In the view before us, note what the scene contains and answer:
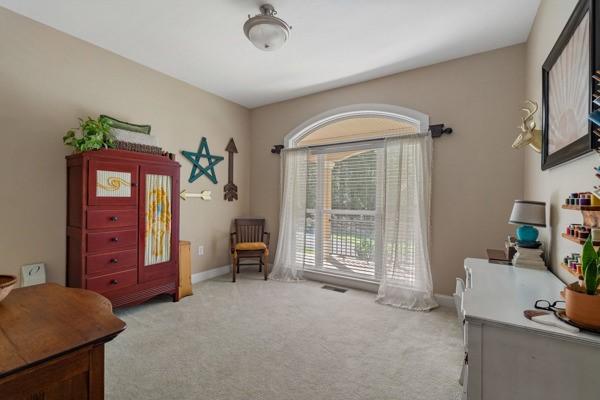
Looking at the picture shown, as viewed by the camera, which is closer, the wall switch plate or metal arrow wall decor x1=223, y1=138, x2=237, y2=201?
the wall switch plate

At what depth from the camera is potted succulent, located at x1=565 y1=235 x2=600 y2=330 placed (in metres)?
0.90

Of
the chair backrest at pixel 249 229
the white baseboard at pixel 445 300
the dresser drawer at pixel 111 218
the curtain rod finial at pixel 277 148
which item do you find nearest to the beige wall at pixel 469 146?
the white baseboard at pixel 445 300

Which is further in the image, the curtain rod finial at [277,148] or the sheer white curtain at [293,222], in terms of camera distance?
the curtain rod finial at [277,148]

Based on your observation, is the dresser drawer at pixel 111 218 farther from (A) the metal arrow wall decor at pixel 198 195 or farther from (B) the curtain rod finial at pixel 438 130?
(B) the curtain rod finial at pixel 438 130

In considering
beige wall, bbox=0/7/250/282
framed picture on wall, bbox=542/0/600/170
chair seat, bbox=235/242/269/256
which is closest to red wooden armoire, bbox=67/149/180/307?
beige wall, bbox=0/7/250/282

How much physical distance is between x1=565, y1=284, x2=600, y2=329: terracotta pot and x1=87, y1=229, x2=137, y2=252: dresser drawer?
10.6 ft

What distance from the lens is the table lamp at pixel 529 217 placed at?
1.81m

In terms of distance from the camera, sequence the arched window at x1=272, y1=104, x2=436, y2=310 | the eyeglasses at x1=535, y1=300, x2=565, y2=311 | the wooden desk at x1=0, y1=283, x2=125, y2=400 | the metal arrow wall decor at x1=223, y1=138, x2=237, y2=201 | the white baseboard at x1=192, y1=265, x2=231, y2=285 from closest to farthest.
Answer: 1. the wooden desk at x1=0, y1=283, x2=125, y2=400
2. the eyeglasses at x1=535, y1=300, x2=565, y2=311
3. the arched window at x1=272, y1=104, x2=436, y2=310
4. the white baseboard at x1=192, y1=265, x2=231, y2=285
5. the metal arrow wall decor at x1=223, y1=138, x2=237, y2=201

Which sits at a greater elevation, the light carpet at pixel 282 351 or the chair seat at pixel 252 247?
the chair seat at pixel 252 247

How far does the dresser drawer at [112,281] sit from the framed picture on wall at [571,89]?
11.5 ft

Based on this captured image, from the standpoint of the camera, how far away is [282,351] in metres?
2.15

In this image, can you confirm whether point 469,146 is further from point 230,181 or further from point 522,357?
point 230,181

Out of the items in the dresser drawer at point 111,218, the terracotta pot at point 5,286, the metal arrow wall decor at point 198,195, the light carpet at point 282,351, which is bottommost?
the light carpet at point 282,351

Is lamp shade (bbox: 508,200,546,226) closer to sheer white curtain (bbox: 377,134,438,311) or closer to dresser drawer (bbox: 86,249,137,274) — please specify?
sheer white curtain (bbox: 377,134,438,311)
